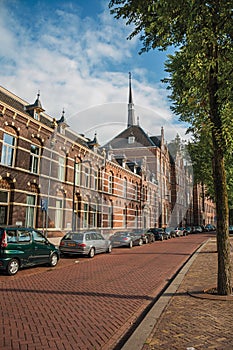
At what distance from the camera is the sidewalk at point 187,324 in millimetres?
4086

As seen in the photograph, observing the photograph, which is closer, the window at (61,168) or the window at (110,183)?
the window at (61,168)

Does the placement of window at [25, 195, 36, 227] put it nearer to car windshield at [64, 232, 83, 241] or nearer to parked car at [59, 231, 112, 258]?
parked car at [59, 231, 112, 258]

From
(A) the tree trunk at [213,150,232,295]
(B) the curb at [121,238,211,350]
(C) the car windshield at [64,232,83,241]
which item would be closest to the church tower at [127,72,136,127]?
(C) the car windshield at [64,232,83,241]

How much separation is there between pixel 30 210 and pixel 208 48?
1599cm

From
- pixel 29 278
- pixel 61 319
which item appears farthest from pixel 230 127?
pixel 29 278

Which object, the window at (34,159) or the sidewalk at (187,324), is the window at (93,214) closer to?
the window at (34,159)

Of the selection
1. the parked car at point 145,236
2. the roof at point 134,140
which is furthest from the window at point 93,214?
the roof at point 134,140

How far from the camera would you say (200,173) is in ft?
79.6

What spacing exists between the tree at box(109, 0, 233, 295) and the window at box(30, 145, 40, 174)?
14301 millimetres

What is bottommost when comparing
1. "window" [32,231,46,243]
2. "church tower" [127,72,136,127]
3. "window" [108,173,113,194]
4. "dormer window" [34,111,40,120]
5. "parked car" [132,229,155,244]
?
"parked car" [132,229,155,244]

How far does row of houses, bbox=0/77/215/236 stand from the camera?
704 inches

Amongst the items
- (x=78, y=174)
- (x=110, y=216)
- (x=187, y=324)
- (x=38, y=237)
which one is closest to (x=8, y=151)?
(x=38, y=237)

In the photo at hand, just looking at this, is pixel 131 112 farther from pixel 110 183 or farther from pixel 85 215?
pixel 85 215

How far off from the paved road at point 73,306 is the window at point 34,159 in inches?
412
